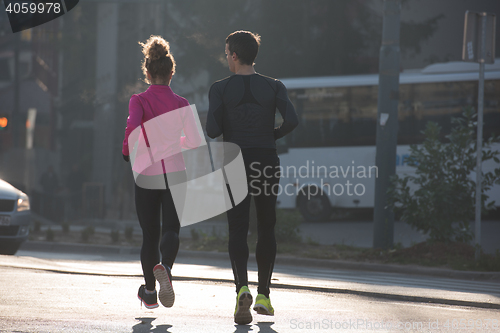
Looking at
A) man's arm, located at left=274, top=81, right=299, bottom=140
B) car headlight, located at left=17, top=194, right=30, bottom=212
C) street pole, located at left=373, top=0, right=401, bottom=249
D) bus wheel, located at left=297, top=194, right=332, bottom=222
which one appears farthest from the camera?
bus wheel, located at left=297, top=194, right=332, bottom=222

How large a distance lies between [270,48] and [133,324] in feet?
57.9

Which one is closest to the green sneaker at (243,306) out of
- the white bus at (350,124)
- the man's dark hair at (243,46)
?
the man's dark hair at (243,46)

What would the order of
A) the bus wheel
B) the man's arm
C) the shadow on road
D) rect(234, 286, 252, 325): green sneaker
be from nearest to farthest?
the shadow on road < rect(234, 286, 252, 325): green sneaker < the man's arm < the bus wheel

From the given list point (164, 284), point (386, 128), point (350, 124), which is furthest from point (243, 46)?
point (350, 124)

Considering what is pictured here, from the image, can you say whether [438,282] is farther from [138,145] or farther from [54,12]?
[54,12]

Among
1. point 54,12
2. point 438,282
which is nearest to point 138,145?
point 438,282

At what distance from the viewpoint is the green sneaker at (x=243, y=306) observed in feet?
12.9

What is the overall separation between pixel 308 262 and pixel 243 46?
5.97 m

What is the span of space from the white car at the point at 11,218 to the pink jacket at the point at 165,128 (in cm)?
591

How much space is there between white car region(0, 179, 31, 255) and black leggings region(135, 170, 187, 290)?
5.87m

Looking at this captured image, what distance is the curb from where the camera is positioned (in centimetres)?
835

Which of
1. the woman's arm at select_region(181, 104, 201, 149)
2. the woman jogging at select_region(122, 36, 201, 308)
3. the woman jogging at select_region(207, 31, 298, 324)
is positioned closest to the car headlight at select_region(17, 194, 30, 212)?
the woman jogging at select_region(122, 36, 201, 308)

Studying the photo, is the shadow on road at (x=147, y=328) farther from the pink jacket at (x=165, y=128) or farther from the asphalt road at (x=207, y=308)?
the pink jacket at (x=165, y=128)

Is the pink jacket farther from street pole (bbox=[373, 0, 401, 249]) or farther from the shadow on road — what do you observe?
street pole (bbox=[373, 0, 401, 249])
